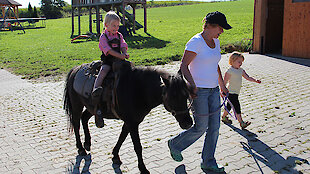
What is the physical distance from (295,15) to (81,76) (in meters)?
12.1

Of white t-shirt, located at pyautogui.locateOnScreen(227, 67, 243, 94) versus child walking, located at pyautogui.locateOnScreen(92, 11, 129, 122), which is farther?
white t-shirt, located at pyautogui.locateOnScreen(227, 67, 243, 94)

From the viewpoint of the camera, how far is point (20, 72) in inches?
499

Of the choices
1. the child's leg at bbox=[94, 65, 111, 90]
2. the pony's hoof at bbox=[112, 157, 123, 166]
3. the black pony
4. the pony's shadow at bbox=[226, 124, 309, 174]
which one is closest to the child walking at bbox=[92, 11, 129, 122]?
the child's leg at bbox=[94, 65, 111, 90]

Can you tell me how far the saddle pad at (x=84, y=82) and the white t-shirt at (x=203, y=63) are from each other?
65.3 inches

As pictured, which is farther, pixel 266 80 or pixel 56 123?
pixel 266 80

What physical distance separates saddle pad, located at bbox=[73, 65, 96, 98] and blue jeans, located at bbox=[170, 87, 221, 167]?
1.55 meters

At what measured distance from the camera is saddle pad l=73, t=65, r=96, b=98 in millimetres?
4602

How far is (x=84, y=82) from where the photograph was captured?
4.71m

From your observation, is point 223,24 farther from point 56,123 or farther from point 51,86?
point 51,86

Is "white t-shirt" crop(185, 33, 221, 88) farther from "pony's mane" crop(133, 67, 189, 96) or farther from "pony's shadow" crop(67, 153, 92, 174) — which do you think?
"pony's shadow" crop(67, 153, 92, 174)

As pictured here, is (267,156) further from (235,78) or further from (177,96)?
(177,96)

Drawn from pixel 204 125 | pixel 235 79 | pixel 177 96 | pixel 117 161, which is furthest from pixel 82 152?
pixel 235 79

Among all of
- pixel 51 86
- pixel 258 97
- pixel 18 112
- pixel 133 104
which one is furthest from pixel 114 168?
pixel 51 86

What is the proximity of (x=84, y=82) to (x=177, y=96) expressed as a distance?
1.92m
